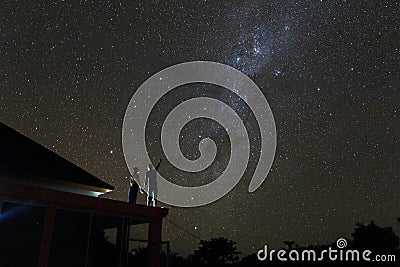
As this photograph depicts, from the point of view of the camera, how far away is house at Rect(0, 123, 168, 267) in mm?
8508

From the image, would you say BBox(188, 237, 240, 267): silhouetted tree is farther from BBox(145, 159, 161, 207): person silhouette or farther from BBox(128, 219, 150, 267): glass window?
BBox(128, 219, 150, 267): glass window

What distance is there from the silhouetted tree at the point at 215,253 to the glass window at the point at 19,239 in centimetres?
2284

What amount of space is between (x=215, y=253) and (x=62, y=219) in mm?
25805

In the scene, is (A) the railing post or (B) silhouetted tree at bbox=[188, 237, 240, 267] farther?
(B) silhouetted tree at bbox=[188, 237, 240, 267]

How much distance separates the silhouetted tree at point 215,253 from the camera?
106 ft

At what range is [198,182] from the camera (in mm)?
20750

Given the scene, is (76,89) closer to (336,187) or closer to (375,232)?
(336,187)

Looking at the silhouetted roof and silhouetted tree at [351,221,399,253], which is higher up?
silhouetted tree at [351,221,399,253]

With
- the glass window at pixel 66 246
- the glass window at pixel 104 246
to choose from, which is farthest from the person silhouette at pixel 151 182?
the glass window at pixel 66 246

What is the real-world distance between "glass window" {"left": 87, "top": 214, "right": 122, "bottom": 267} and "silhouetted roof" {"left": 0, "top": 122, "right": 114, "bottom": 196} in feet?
4.41

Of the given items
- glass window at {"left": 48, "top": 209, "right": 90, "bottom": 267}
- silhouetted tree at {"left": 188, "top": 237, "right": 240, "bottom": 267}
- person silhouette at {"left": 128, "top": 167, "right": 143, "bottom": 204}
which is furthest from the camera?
silhouetted tree at {"left": 188, "top": 237, "right": 240, "bottom": 267}

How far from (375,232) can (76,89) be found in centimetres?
2402
